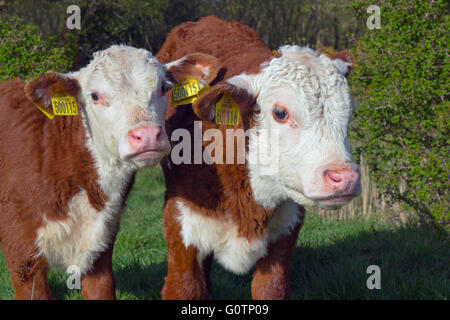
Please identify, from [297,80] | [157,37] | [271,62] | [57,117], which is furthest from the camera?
[157,37]

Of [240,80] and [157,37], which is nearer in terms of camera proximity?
[240,80]

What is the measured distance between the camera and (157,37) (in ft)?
41.2

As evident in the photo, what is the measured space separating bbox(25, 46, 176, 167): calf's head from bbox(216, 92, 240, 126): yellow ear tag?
0.39 metres

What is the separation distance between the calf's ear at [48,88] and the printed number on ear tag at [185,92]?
0.72m

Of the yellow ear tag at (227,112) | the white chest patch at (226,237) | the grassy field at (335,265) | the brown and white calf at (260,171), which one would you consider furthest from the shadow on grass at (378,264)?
the yellow ear tag at (227,112)

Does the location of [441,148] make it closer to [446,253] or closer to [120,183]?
[446,253]

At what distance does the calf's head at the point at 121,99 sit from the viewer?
10.5ft

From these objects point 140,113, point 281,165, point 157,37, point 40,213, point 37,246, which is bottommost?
point 37,246

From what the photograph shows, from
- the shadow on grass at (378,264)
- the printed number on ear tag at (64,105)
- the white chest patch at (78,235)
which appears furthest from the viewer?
the shadow on grass at (378,264)

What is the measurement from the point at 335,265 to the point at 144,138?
240 centimetres

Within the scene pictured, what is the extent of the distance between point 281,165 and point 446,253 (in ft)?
8.39

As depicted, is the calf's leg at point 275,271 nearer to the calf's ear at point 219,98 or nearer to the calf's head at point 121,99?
the calf's ear at point 219,98

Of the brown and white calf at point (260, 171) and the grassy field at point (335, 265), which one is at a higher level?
the brown and white calf at point (260, 171)
